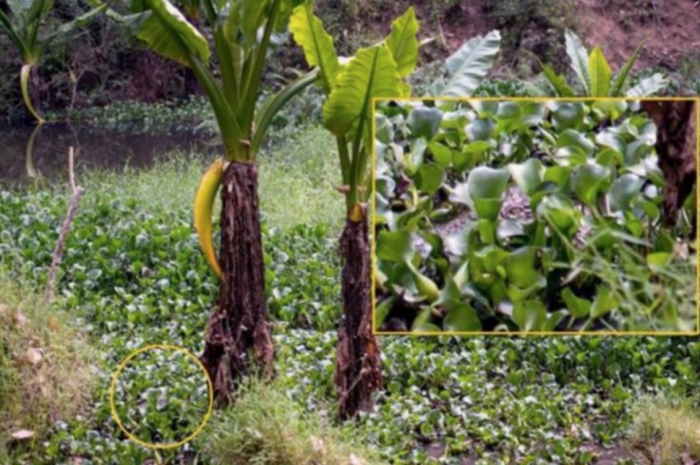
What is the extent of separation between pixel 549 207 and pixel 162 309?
223 centimetres

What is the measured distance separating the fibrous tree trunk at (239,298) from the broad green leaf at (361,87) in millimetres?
373

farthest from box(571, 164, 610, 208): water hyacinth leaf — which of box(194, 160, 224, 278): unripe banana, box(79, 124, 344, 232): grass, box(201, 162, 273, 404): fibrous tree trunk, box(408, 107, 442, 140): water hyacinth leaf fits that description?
box(79, 124, 344, 232): grass

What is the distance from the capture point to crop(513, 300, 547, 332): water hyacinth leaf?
3.01 meters

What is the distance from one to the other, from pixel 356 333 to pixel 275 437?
526mm

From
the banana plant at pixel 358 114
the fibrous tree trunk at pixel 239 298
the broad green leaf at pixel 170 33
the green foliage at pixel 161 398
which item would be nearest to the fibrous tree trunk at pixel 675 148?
the banana plant at pixel 358 114

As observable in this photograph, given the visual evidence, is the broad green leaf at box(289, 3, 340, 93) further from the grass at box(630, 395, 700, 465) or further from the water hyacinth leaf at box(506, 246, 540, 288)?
the grass at box(630, 395, 700, 465)

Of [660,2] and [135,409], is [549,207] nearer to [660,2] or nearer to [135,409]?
[135,409]

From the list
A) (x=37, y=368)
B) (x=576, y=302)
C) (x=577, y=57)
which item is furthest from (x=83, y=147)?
(x=576, y=302)

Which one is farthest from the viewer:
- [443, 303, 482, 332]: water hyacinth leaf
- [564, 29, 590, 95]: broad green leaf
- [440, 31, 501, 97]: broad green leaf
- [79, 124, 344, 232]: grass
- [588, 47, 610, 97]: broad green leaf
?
[79, 124, 344, 232]: grass

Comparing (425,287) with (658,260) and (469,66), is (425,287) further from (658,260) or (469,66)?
(469,66)

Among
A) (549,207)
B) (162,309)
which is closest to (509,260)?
(549,207)

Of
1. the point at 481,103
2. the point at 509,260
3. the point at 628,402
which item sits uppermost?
the point at 481,103

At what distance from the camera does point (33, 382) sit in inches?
143

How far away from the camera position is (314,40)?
3.34m
